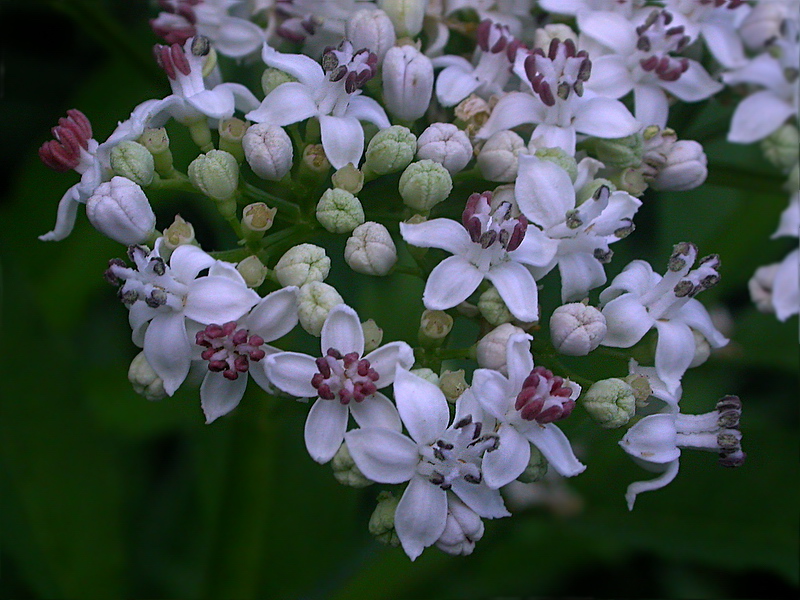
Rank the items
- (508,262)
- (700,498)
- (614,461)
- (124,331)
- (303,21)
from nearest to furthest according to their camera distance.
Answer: (508,262)
(303,21)
(614,461)
(700,498)
(124,331)

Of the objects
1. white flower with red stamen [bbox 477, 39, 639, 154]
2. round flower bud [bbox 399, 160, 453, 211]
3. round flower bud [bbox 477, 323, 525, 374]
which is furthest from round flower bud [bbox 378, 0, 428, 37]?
round flower bud [bbox 477, 323, 525, 374]

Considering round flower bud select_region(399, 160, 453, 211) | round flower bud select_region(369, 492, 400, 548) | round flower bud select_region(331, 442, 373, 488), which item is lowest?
round flower bud select_region(369, 492, 400, 548)

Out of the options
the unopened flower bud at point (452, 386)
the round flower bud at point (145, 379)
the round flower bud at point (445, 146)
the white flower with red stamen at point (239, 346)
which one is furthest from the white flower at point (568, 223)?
the round flower bud at point (145, 379)

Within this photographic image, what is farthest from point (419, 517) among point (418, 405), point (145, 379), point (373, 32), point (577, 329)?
point (373, 32)

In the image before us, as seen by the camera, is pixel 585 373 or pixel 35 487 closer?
pixel 585 373

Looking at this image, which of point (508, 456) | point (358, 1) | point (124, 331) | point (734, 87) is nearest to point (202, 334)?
point (508, 456)

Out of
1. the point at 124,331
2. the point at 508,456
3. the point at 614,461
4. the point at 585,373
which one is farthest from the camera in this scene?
the point at 124,331

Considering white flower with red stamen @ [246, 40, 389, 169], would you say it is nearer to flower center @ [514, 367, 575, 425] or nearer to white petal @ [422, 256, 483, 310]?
white petal @ [422, 256, 483, 310]

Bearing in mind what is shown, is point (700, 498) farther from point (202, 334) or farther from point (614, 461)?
point (202, 334)
